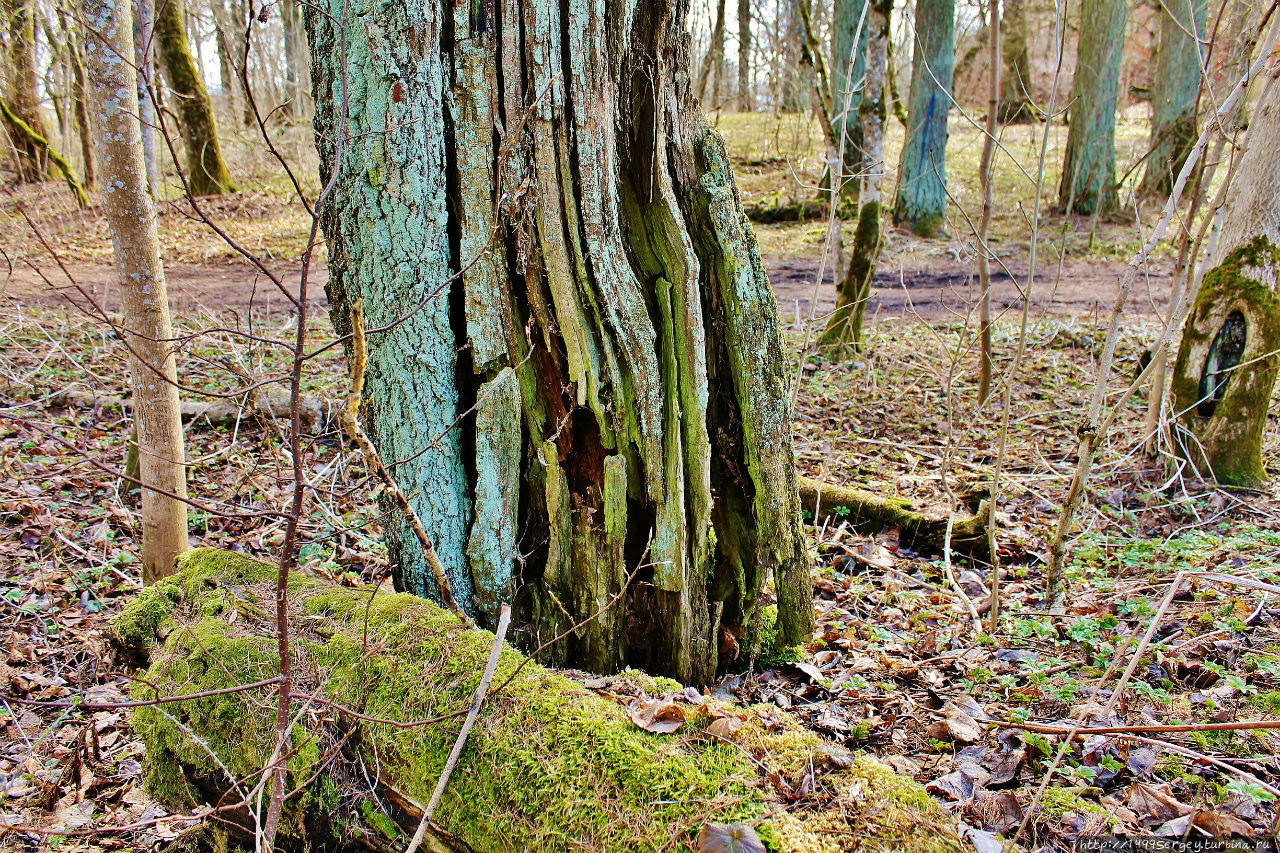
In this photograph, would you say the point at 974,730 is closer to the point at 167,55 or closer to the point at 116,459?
the point at 116,459

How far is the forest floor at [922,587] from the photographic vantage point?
2082 millimetres

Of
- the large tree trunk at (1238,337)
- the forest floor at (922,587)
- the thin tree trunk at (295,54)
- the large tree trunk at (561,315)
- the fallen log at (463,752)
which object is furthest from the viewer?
the thin tree trunk at (295,54)

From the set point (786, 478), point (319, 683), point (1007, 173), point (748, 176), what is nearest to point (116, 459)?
point (319, 683)

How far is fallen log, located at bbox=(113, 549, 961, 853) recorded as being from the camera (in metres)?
1.65

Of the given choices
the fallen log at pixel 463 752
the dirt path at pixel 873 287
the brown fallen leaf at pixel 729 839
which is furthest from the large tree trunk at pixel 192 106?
the brown fallen leaf at pixel 729 839

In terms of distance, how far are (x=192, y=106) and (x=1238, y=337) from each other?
15405mm

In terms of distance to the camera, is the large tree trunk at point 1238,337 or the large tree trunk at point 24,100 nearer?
the large tree trunk at point 1238,337

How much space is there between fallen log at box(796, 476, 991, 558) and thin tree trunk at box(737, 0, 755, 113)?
18.5m

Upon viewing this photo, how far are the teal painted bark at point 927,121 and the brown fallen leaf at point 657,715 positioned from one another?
30.6 ft

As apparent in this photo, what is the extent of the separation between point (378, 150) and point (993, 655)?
285 centimetres

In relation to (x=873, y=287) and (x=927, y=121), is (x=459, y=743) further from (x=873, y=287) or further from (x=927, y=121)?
(x=927, y=121)

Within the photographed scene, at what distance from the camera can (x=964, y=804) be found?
1.91m

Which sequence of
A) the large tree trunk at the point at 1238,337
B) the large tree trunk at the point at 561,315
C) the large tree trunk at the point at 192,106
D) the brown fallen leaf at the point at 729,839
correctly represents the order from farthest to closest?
the large tree trunk at the point at 192,106 → the large tree trunk at the point at 1238,337 → the large tree trunk at the point at 561,315 → the brown fallen leaf at the point at 729,839

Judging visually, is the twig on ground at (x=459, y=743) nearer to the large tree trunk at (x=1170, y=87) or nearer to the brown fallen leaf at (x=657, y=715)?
the brown fallen leaf at (x=657, y=715)
